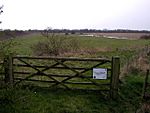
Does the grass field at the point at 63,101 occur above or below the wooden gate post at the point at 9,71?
below

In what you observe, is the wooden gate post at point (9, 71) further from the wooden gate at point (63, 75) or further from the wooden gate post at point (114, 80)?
the wooden gate post at point (114, 80)

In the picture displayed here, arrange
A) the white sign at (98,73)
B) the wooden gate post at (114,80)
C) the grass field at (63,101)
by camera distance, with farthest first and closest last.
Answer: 1. the white sign at (98,73)
2. the wooden gate post at (114,80)
3. the grass field at (63,101)

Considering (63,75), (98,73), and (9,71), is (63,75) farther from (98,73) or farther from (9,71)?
(9,71)

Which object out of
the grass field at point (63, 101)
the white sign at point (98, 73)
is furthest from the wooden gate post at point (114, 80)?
the white sign at point (98, 73)

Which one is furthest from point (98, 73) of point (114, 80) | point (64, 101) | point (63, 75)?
point (64, 101)

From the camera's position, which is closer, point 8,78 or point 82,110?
point 82,110

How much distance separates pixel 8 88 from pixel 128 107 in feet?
13.5

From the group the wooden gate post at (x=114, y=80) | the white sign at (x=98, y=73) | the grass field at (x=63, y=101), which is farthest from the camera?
the white sign at (x=98, y=73)

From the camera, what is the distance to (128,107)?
1012 centimetres

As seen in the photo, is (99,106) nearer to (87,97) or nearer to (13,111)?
(87,97)

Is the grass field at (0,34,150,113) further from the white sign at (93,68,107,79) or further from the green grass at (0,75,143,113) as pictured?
the white sign at (93,68,107,79)

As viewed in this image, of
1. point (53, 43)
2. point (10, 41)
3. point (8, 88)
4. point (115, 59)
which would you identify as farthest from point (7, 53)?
point (53, 43)

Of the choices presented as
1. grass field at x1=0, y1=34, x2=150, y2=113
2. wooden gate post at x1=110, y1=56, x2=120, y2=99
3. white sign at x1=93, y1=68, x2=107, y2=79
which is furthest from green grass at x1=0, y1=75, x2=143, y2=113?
white sign at x1=93, y1=68, x2=107, y2=79

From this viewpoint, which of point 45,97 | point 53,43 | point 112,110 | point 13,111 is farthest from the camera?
point 53,43
